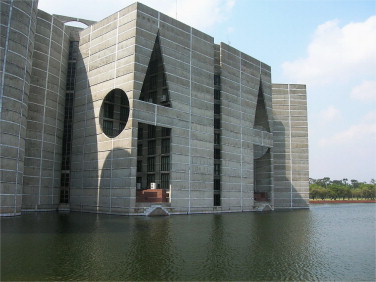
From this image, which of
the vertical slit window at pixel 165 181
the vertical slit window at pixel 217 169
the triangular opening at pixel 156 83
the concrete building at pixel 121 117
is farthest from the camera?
the vertical slit window at pixel 217 169

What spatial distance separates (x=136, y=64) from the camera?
6053 centimetres

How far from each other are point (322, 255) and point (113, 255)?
15311 millimetres

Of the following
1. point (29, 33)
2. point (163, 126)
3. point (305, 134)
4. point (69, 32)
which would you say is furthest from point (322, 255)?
point (305, 134)

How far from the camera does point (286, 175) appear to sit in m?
99.9

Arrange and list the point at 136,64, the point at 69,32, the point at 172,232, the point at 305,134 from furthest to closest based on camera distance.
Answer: the point at 305,134 → the point at 69,32 → the point at 136,64 → the point at 172,232

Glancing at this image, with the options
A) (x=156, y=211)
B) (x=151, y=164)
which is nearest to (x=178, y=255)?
(x=156, y=211)

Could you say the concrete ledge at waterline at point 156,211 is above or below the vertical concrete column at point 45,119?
below

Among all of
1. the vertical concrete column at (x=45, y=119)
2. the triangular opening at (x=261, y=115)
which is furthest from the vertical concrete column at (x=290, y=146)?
the vertical concrete column at (x=45, y=119)

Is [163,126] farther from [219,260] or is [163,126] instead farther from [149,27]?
[219,260]

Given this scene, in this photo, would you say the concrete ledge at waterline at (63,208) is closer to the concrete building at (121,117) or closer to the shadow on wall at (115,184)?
the concrete building at (121,117)

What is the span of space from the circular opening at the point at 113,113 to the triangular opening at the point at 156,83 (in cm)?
515

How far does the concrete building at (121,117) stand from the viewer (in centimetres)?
5503

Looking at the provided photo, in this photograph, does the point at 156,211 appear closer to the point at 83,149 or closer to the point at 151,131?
the point at 151,131

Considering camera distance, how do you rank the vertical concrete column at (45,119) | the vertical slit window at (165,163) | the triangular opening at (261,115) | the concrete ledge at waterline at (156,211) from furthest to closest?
the triangular opening at (261,115), the vertical slit window at (165,163), the vertical concrete column at (45,119), the concrete ledge at waterline at (156,211)
